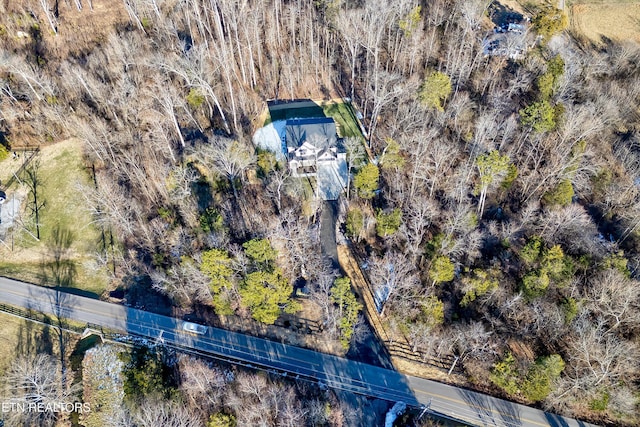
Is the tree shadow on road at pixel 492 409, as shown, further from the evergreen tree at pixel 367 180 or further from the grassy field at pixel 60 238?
the grassy field at pixel 60 238

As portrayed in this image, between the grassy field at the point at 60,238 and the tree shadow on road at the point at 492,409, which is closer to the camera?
the tree shadow on road at the point at 492,409

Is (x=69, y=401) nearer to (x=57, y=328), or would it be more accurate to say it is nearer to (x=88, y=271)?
(x=57, y=328)

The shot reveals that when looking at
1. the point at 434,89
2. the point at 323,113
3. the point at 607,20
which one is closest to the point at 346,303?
the point at 434,89

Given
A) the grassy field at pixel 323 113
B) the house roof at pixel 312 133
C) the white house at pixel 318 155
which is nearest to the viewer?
the white house at pixel 318 155

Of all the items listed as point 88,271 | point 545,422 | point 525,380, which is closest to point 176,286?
point 88,271

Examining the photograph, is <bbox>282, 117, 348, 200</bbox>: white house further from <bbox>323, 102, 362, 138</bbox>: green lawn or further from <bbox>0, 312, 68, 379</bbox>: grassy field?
<bbox>0, 312, 68, 379</bbox>: grassy field

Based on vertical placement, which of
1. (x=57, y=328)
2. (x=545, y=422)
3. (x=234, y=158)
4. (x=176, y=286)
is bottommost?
(x=545, y=422)

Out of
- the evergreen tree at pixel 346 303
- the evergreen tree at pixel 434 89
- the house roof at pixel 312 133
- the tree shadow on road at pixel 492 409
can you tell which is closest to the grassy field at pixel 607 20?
the evergreen tree at pixel 434 89
